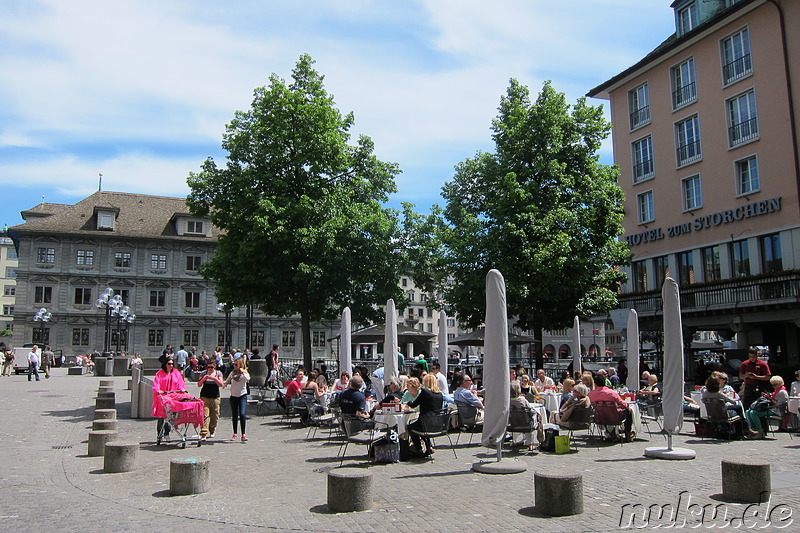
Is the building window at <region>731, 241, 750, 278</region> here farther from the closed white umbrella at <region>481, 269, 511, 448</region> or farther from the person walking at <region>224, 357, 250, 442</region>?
the person walking at <region>224, 357, 250, 442</region>

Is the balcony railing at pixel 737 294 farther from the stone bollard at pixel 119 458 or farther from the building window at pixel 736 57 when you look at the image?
the stone bollard at pixel 119 458

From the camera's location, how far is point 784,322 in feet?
93.7

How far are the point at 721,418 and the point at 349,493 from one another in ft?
29.8

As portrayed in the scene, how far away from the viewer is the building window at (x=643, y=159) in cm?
3566

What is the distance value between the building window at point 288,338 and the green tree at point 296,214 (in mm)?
44447

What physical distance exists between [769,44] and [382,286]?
2008cm

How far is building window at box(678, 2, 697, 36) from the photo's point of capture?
3362 cm

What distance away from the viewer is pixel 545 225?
82.6ft

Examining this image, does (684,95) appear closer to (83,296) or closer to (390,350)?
(390,350)

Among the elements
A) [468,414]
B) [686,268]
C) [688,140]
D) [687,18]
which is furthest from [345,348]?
[687,18]

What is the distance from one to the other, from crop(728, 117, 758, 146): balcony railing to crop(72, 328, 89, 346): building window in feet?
180

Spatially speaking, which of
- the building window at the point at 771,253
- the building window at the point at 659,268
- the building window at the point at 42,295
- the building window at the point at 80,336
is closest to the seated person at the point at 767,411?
the building window at the point at 771,253

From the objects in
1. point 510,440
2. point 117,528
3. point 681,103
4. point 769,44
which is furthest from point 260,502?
point 681,103

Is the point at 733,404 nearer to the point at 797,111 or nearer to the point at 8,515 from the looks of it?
the point at 8,515
